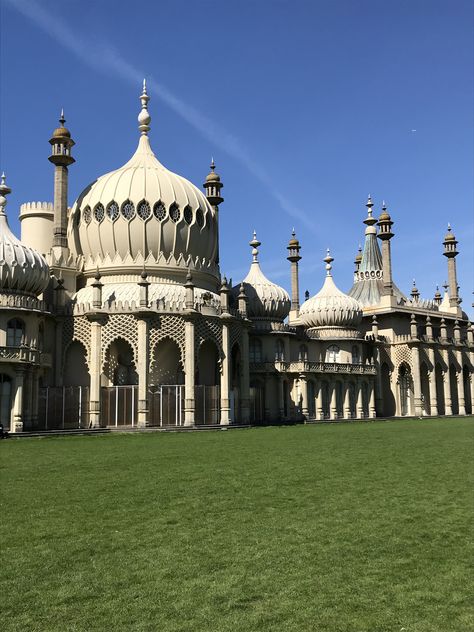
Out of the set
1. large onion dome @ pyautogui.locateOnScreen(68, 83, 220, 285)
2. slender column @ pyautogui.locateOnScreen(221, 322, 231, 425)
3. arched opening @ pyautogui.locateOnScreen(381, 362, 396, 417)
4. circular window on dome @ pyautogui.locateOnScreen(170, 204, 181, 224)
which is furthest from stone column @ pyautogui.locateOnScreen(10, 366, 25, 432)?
arched opening @ pyautogui.locateOnScreen(381, 362, 396, 417)

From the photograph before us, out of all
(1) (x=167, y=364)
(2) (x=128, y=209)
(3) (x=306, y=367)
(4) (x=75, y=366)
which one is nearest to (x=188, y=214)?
(2) (x=128, y=209)

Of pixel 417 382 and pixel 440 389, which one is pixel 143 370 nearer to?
pixel 417 382

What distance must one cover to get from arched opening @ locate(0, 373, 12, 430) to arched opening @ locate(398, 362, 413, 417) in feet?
117

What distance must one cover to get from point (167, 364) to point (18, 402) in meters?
9.54

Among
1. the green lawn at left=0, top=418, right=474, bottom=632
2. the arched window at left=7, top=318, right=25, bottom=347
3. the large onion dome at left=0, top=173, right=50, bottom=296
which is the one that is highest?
the large onion dome at left=0, top=173, right=50, bottom=296

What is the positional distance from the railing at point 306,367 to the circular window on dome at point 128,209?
13438mm

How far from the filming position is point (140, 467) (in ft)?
51.9

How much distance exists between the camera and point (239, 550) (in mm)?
7473

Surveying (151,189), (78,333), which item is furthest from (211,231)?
(78,333)

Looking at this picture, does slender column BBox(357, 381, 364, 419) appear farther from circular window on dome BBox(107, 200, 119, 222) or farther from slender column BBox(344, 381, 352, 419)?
circular window on dome BBox(107, 200, 119, 222)


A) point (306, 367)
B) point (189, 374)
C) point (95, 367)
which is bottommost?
point (189, 374)

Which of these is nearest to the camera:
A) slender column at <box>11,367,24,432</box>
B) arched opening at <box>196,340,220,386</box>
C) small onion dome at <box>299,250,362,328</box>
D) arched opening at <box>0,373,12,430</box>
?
slender column at <box>11,367,24,432</box>

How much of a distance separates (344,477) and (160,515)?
4972 millimetres

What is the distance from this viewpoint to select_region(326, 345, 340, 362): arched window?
5359cm
